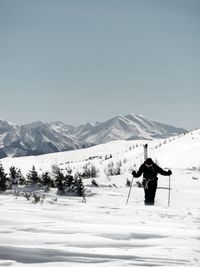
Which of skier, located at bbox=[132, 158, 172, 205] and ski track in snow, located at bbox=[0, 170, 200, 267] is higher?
skier, located at bbox=[132, 158, 172, 205]

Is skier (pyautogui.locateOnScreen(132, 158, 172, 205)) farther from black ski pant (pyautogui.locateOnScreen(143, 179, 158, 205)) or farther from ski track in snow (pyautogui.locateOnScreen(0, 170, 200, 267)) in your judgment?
ski track in snow (pyautogui.locateOnScreen(0, 170, 200, 267))

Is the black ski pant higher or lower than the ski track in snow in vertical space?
higher

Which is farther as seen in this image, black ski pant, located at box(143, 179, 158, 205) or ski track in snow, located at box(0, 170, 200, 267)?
black ski pant, located at box(143, 179, 158, 205)

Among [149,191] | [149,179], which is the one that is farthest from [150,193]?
[149,179]

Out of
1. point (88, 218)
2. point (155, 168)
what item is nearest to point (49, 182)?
point (155, 168)

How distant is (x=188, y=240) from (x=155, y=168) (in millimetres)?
7187

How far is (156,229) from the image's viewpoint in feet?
15.2

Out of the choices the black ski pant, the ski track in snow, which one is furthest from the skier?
the ski track in snow

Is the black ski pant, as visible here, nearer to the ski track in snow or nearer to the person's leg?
the person's leg

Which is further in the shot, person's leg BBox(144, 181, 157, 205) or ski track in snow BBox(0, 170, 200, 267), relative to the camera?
person's leg BBox(144, 181, 157, 205)

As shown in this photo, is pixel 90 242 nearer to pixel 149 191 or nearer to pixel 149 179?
pixel 149 191

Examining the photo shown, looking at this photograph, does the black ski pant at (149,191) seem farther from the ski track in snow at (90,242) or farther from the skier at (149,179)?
the ski track in snow at (90,242)

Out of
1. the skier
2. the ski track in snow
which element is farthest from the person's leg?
the ski track in snow

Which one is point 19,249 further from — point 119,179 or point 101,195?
point 119,179
